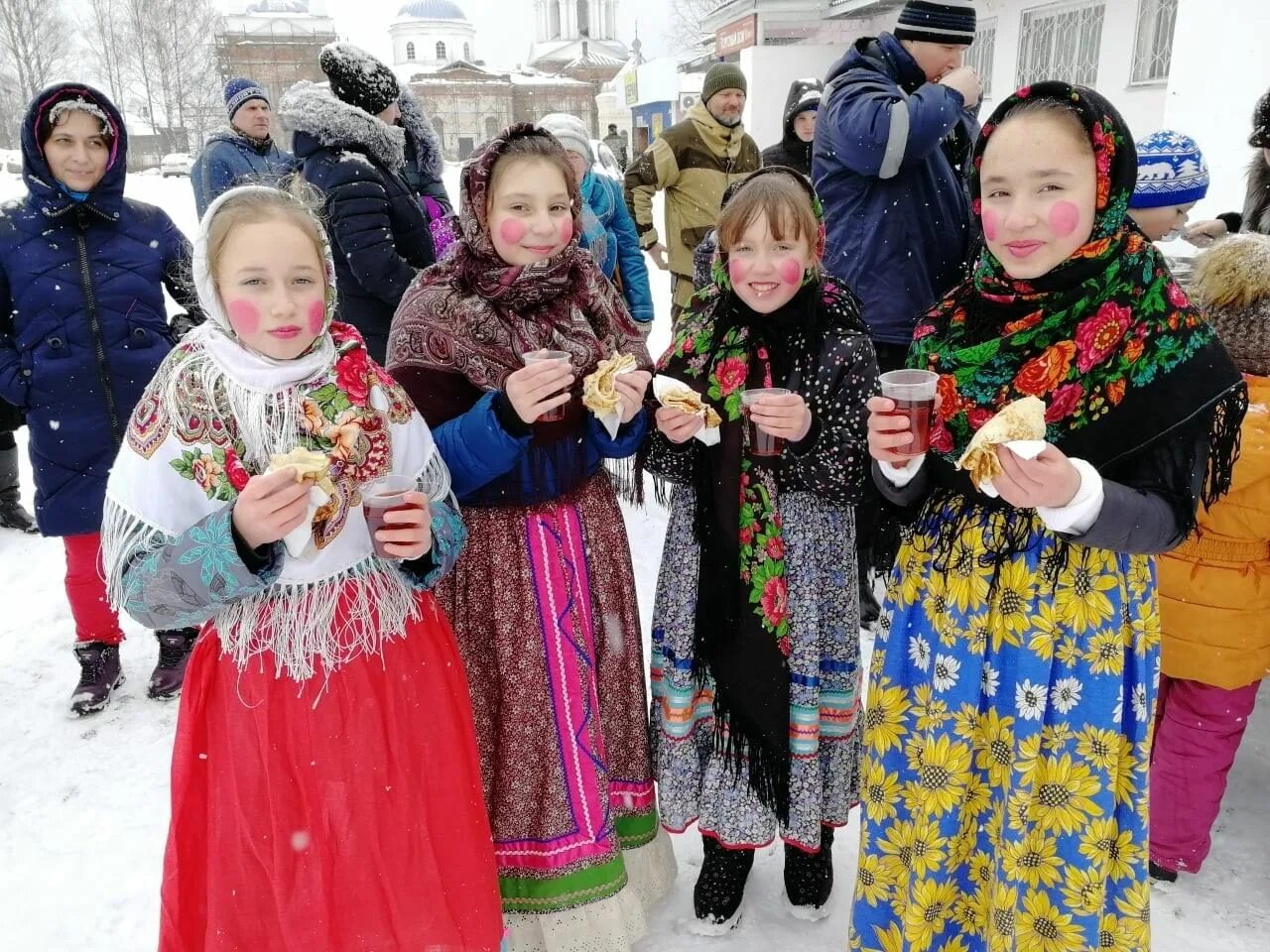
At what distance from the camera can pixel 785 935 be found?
2.50m

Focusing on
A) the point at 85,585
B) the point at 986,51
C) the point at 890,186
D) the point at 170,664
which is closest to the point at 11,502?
the point at 85,585

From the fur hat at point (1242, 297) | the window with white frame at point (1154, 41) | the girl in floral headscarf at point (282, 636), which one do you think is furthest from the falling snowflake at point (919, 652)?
the window with white frame at point (1154, 41)

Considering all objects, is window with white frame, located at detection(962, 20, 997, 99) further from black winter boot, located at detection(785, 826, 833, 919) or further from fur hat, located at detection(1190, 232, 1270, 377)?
black winter boot, located at detection(785, 826, 833, 919)

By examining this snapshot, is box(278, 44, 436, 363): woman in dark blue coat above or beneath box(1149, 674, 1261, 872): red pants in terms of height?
above

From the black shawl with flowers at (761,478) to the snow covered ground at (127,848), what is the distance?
55cm

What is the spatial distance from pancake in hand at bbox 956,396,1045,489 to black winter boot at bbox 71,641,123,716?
3789mm

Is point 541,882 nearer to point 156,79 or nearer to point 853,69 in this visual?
point 853,69

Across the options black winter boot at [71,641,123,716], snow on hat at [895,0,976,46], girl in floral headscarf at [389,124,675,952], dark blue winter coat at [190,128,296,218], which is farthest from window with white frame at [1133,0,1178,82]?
black winter boot at [71,641,123,716]

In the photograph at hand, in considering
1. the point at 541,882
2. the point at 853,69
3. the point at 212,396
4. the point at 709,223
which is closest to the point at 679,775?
the point at 541,882

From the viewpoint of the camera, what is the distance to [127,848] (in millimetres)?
2959

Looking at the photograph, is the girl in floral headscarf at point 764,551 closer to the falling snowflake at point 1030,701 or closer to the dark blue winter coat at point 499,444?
the dark blue winter coat at point 499,444

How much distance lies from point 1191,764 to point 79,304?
4.30m

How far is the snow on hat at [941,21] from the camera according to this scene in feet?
10.2

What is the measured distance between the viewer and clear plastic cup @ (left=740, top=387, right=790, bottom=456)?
82.0 inches
